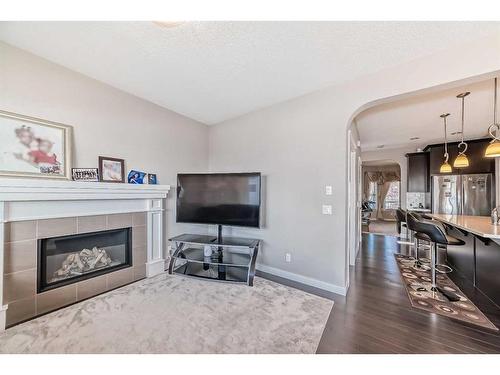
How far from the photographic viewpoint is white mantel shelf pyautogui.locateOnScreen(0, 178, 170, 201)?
73.6 inches

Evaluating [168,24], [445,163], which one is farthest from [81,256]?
[445,163]

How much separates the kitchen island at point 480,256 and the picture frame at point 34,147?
426 cm

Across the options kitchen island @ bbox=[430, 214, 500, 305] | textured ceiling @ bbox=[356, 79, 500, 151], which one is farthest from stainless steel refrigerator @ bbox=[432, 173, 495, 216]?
kitchen island @ bbox=[430, 214, 500, 305]

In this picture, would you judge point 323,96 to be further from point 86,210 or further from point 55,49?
point 86,210

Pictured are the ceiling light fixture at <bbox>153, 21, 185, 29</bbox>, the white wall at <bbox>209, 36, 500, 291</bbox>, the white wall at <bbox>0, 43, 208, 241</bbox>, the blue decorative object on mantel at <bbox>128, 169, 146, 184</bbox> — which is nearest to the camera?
the ceiling light fixture at <bbox>153, 21, 185, 29</bbox>

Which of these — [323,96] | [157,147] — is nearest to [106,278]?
[157,147]

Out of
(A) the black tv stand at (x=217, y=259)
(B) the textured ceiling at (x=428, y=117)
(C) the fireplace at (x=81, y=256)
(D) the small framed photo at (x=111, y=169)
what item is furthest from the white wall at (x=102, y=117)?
(B) the textured ceiling at (x=428, y=117)

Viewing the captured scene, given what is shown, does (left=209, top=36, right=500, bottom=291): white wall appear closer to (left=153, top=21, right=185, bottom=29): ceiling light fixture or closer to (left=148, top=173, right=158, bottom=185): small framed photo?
(left=148, top=173, right=158, bottom=185): small framed photo

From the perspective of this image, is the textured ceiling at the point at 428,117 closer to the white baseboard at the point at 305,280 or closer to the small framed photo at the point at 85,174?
the white baseboard at the point at 305,280

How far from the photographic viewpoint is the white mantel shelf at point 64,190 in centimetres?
187

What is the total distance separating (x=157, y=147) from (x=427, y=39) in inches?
129

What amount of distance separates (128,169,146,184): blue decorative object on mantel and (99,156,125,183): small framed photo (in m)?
0.08

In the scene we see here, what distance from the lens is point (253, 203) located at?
2924mm

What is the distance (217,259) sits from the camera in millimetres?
3006
